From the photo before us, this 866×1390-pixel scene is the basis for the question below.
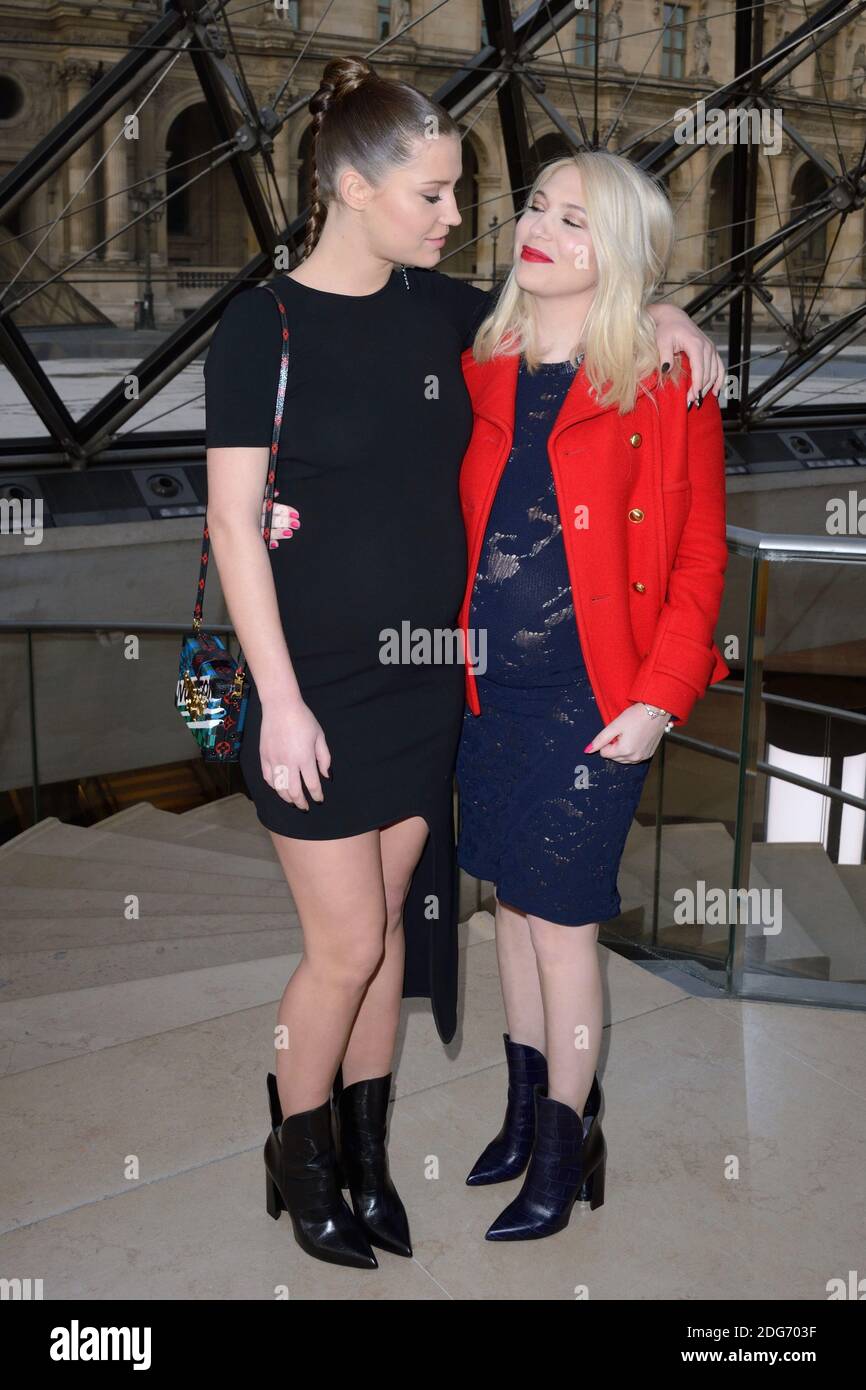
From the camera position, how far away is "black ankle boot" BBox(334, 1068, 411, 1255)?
1892 millimetres

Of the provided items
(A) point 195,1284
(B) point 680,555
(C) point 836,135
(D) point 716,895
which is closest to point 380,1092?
(A) point 195,1284

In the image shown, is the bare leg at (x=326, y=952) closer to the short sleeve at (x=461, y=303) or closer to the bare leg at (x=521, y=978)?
the bare leg at (x=521, y=978)

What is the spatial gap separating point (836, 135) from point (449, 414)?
8810 millimetres

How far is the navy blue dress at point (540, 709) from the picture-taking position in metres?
1.79

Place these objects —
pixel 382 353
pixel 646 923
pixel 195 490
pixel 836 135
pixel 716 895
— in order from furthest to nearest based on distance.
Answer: pixel 836 135
pixel 195 490
pixel 646 923
pixel 716 895
pixel 382 353

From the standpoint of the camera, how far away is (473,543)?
1818 mm

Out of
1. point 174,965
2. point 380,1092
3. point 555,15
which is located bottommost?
point 174,965

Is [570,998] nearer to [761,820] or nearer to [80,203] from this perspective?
[761,820]

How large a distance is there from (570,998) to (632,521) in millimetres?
657

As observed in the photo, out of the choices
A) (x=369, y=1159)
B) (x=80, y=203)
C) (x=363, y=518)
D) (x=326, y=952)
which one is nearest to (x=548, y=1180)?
(x=369, y=1159)

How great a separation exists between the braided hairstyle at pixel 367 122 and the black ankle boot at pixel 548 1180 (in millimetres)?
1247

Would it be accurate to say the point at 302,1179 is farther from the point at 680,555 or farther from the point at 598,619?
the point at 680,555

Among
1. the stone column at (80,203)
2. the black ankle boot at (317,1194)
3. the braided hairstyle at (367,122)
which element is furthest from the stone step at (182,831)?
the braided hairstyle at (367,122)

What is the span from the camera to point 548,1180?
190 cm
